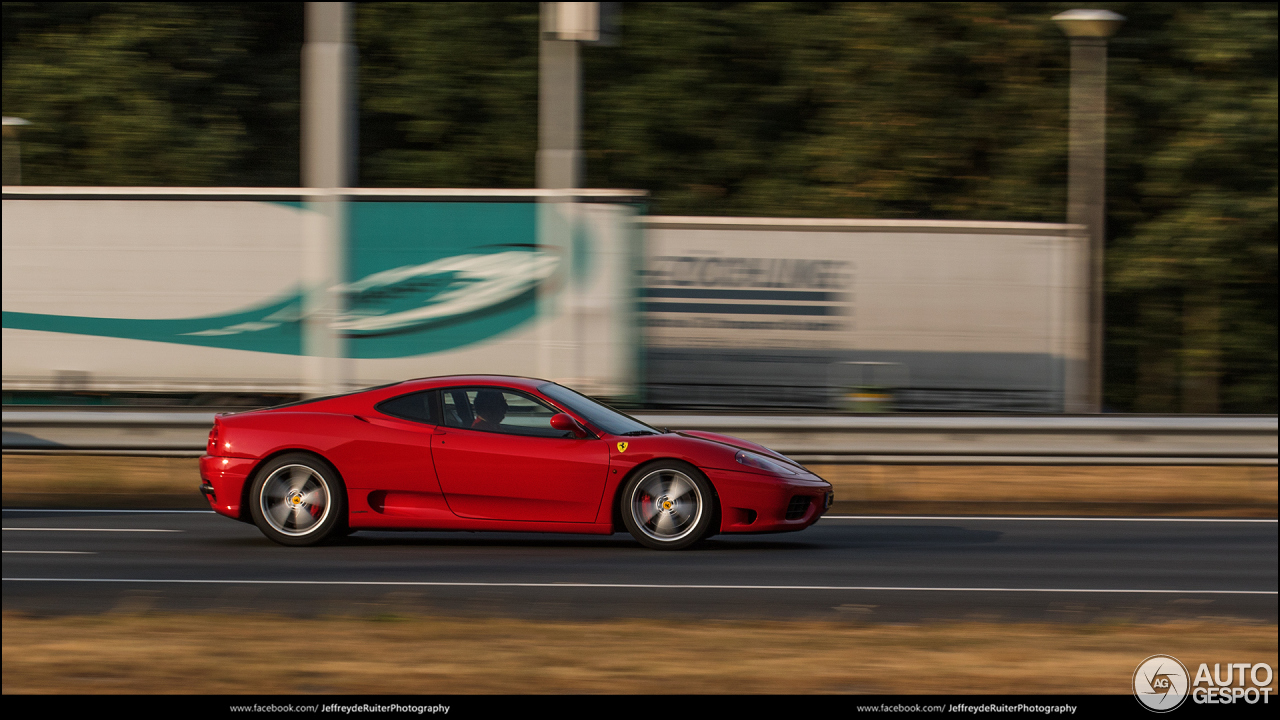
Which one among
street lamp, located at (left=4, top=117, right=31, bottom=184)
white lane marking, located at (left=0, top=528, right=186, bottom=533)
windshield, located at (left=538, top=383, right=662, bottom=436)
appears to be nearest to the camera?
windshield, located at (left=538, top=383, right=662, bottom=436)

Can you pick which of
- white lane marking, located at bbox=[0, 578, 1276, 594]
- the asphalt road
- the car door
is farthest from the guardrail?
white lane marking, located at bbox=[0, 578, 1276, 594]

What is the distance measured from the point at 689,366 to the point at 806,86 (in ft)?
25.5

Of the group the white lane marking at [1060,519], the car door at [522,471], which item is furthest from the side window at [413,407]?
the white lane marking at [1060,519]

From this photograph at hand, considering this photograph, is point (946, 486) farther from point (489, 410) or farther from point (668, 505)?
point (489, 410)

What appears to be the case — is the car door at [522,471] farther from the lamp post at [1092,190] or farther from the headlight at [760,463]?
the lamp post at [1092,190]

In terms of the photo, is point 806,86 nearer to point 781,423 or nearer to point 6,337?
point 781,423

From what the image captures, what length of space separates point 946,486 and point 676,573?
17.7ft

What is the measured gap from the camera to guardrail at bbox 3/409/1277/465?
12719 millimetres

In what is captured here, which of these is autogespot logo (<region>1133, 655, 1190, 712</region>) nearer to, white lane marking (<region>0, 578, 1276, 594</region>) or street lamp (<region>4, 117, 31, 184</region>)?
white lane marking (<region>0, 578, 1276, 594</region>)

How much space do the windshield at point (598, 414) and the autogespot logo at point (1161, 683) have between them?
4.11m

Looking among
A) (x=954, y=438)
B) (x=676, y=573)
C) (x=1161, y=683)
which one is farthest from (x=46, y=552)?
(x=954, y=438)

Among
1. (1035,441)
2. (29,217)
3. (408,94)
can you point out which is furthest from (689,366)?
(408,94)

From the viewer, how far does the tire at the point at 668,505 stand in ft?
29.7

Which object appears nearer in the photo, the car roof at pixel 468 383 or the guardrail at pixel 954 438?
the car roof at pixel 468 383
